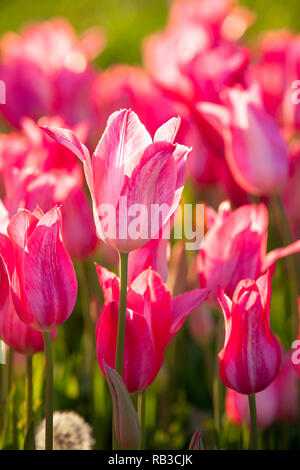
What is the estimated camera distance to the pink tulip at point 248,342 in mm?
686

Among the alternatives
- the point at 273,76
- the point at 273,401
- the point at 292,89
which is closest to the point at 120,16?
the point at 273,76

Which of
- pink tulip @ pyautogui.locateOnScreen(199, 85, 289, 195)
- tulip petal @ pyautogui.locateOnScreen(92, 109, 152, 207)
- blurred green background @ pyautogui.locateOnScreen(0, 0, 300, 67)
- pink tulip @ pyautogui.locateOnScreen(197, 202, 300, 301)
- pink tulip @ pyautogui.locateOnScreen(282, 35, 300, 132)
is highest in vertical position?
blurred green background @ pyautogui.locateOnScreen(0, 0, 300, 67)

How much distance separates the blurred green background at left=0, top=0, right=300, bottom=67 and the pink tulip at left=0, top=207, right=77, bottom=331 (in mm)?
2380

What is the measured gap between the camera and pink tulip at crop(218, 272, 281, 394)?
2.25ft

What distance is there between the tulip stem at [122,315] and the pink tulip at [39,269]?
0.05 metres

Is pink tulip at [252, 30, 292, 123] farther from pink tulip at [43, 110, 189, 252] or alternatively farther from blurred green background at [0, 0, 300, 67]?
blurred green background at [0, 0, 300, 67]

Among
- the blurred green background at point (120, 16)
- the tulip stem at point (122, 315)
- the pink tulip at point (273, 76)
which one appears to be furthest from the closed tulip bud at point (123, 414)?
the blurred green background at point (120, 16)

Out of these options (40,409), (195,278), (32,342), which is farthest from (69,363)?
(32,342)

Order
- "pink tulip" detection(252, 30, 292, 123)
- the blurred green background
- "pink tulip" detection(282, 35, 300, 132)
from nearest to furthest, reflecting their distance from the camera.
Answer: "pink tulip" detection(282, 35, 300, 132)
"pink tulip" detection(252, 30, 292, 123)
the blurred green background

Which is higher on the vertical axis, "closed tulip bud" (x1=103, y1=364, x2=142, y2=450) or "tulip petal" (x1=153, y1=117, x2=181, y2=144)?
"tulip petal" (x1=153, y1=117, x2=181, y2=144)

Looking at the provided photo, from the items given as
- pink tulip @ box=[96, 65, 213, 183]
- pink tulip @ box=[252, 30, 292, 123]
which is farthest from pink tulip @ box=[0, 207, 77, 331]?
pink tulip @ box=[252, 30, 292, 123]

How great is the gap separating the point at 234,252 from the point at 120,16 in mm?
2947

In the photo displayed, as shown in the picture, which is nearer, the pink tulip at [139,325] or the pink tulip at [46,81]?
the pink tulip at [139,325]

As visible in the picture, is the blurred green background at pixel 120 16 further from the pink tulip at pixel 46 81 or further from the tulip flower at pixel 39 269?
the tulip flower at pixel 39 269
